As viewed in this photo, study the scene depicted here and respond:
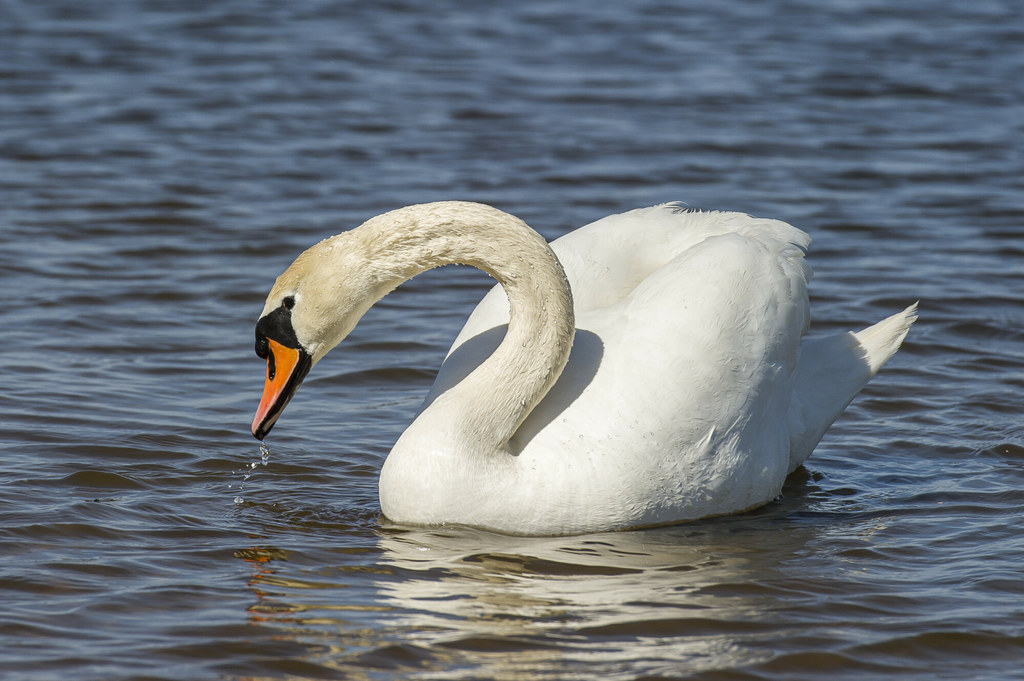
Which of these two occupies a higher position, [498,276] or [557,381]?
[498,276]

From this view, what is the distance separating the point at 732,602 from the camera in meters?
5.51

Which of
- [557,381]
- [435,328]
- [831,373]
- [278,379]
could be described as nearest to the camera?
[278,379]

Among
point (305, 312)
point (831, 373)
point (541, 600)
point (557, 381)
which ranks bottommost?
point (541, 600)

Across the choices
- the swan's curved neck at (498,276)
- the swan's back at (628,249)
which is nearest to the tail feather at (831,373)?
the swan's back at (628,249)

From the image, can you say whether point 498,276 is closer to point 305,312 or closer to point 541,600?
point 305,312

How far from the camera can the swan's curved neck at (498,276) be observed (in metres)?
6.00

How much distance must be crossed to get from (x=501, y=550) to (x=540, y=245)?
3.95 ft

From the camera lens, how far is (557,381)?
6316 mm

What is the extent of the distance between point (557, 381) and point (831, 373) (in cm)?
159

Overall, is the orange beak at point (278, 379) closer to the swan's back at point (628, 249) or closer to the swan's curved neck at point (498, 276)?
the swan's curved neck at point (498, 276)

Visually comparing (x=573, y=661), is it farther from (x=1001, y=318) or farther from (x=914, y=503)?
(x=1001, y=318)

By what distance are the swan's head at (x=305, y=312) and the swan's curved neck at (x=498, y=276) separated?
0.10 m

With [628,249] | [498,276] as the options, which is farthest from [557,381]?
[628,249]

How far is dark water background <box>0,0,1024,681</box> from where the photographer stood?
5234 millimetres
